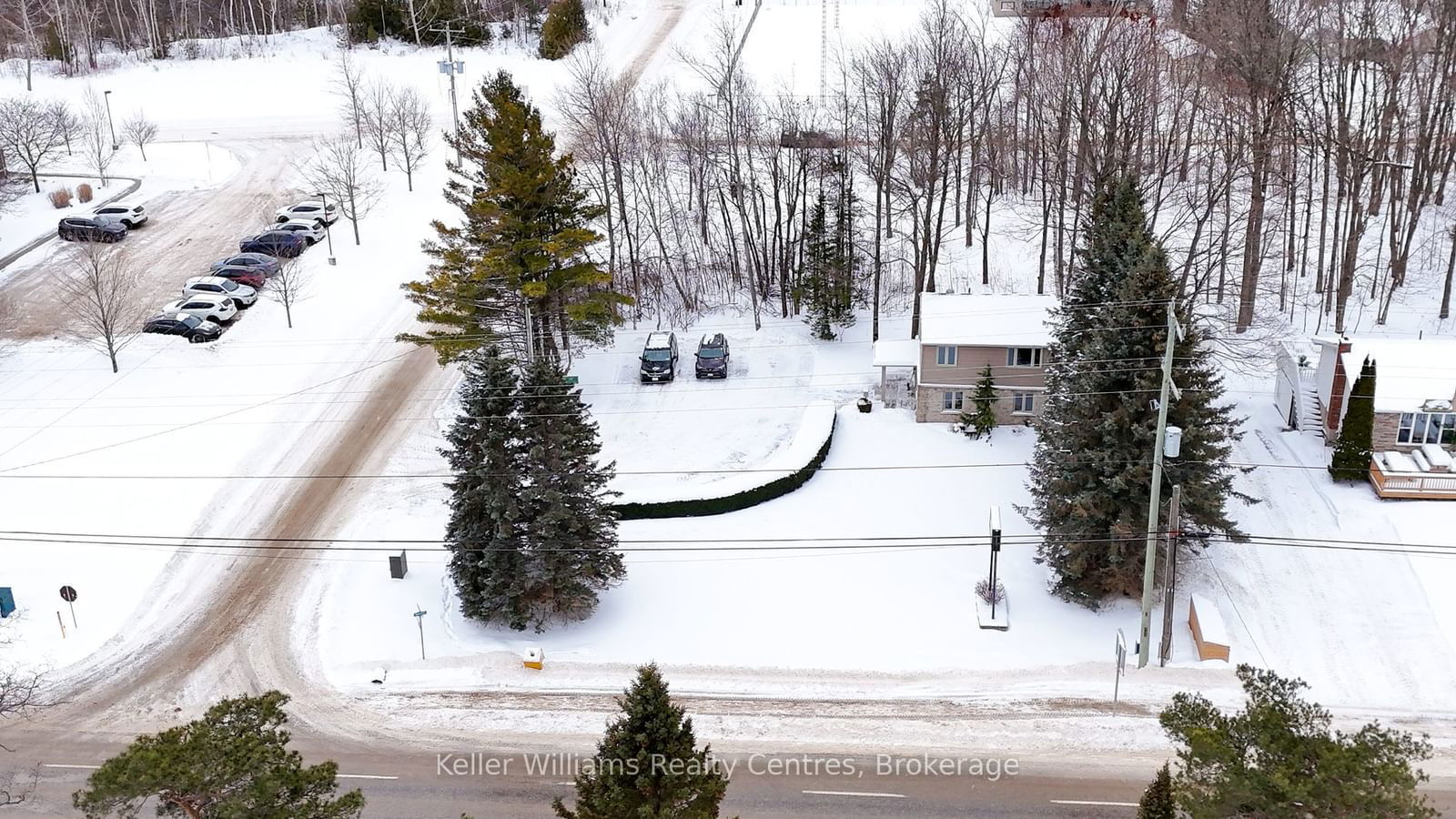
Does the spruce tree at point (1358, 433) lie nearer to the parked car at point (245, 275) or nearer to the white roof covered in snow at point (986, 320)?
the white roof covered in snow at point (986, 320)

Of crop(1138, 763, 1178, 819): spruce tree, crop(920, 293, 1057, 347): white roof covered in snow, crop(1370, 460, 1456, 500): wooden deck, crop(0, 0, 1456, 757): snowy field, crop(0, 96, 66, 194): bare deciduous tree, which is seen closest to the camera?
crop(1138, 763, 1178, 819): spruce tree

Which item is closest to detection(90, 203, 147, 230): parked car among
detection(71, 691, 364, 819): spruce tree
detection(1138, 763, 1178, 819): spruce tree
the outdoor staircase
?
detection(71, 691, 364, 819): spruce tree

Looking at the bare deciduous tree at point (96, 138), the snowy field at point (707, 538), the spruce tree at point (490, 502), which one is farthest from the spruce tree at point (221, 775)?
the bare deciduous tree at point (96, 138)

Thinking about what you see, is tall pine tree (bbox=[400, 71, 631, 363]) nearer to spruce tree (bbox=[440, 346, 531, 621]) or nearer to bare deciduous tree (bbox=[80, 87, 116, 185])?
spruce tree (bbox=[440, 346, 531, 621])

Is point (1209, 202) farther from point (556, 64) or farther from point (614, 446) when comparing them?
point (556, 64)

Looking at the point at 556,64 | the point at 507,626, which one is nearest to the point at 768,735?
the point at 507,626

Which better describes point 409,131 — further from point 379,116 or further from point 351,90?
point 351,90
